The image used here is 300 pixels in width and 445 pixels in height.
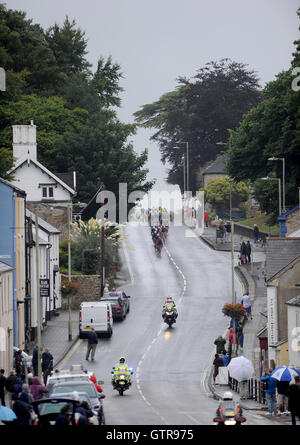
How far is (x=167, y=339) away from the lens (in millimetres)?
60906

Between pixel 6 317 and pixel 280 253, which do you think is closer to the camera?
pixel 6 317

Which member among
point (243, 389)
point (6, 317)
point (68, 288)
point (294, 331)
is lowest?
point (243, 389)

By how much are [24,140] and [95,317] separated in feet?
134

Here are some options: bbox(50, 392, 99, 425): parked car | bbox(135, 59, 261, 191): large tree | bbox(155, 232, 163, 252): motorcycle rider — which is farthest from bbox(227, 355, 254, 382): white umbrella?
bbox(135, 59, 261, 191): large tree

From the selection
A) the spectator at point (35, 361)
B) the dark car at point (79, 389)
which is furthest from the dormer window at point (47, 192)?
the dark car at point (79, 389)

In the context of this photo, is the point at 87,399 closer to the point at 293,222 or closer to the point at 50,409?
the point at 50,409

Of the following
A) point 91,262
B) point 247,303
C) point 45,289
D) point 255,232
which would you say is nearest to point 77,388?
point 45,289

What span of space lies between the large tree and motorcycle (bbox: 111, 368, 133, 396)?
300ft

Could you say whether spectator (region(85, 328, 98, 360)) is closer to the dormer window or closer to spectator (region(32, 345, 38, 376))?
spectator (region(32, 345, 38, 376))

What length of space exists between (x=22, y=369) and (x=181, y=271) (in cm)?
3852

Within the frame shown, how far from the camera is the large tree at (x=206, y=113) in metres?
138

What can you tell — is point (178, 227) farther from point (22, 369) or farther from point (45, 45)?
point (22, 369)
